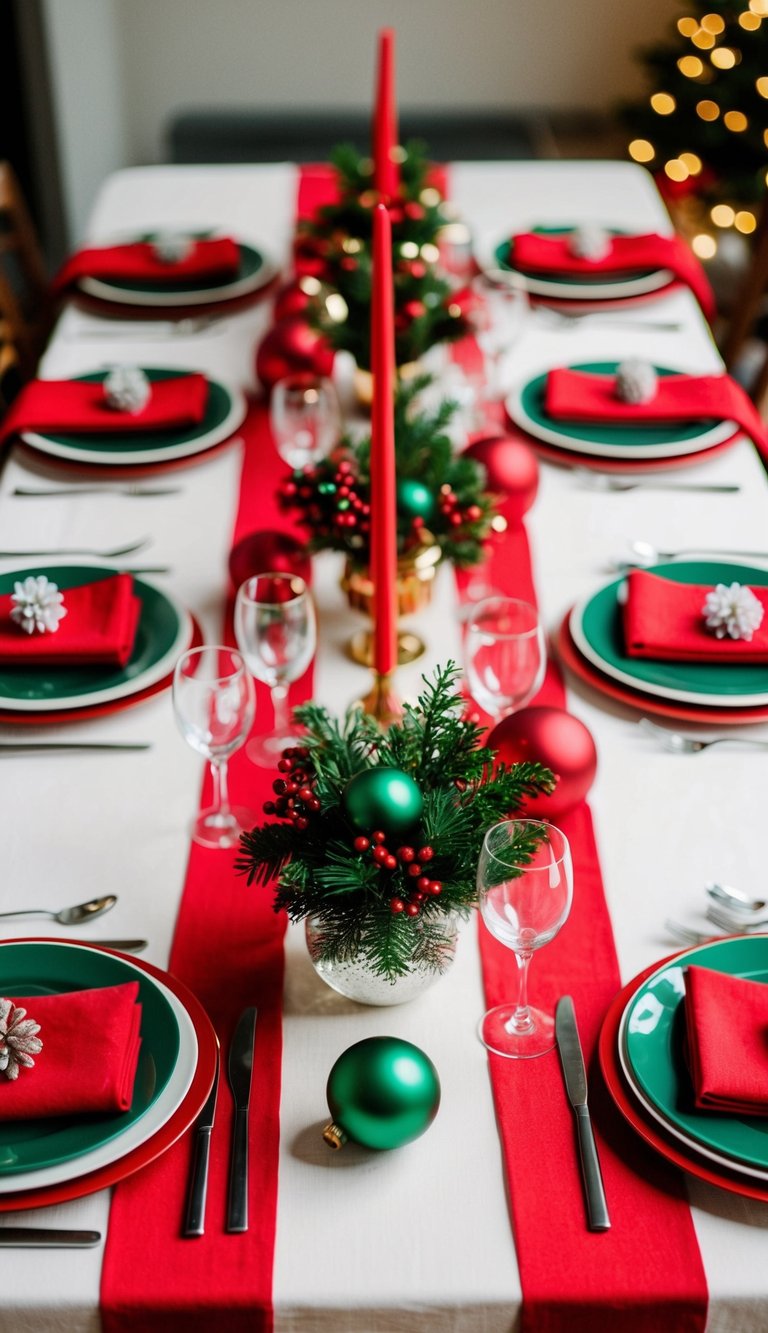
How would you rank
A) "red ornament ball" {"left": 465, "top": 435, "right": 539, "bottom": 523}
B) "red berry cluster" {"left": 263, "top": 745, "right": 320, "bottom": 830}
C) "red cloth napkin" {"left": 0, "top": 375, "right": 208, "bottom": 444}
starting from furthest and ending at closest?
"red cloth napkin" {"left": 0, "top": 375, "right": 208, "bottom": 444}
"red ornament ball" {"left": 465, "top": 435, "right": 539, "bottom": 523}
"red berry cluster" {"left": 263, "top": 745, "right": 320, "bottom": 830}

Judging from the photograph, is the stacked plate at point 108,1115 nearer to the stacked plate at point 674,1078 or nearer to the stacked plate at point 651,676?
the stacked plate at point 674,1078

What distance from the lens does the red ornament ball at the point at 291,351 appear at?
1.82m

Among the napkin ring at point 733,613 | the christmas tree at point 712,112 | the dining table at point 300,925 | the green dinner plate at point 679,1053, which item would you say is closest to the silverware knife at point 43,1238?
the dining table at point 300,925

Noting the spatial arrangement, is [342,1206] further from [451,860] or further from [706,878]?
[706,878]

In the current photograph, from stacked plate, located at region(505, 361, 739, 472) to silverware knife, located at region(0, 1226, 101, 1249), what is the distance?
1191 millimetres

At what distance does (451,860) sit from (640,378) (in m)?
1.03

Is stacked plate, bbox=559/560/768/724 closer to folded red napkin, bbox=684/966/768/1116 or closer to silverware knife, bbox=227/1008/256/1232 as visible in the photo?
folded red napkin, bbox=684/966/768/1116

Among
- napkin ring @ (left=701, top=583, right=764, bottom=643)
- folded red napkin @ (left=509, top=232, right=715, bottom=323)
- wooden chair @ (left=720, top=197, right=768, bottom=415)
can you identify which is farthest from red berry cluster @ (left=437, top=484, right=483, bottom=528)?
wooden chair @ (left=720, top=197, right=768, bottom=415)

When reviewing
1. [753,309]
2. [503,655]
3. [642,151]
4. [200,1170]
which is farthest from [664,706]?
[642,151]

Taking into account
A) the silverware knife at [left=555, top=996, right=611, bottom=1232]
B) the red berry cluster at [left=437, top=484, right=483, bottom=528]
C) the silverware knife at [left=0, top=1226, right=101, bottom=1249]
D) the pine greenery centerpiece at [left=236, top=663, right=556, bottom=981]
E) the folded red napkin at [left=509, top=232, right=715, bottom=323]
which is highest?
the pine greenery centerpiece at [left=236, top=663, right=556, bottom=981]

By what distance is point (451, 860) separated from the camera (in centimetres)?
92

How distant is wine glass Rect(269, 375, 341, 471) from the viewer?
1626 mm

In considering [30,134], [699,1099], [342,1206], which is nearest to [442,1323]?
[342,1206]

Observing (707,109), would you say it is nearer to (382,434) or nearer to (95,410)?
(95,410)
